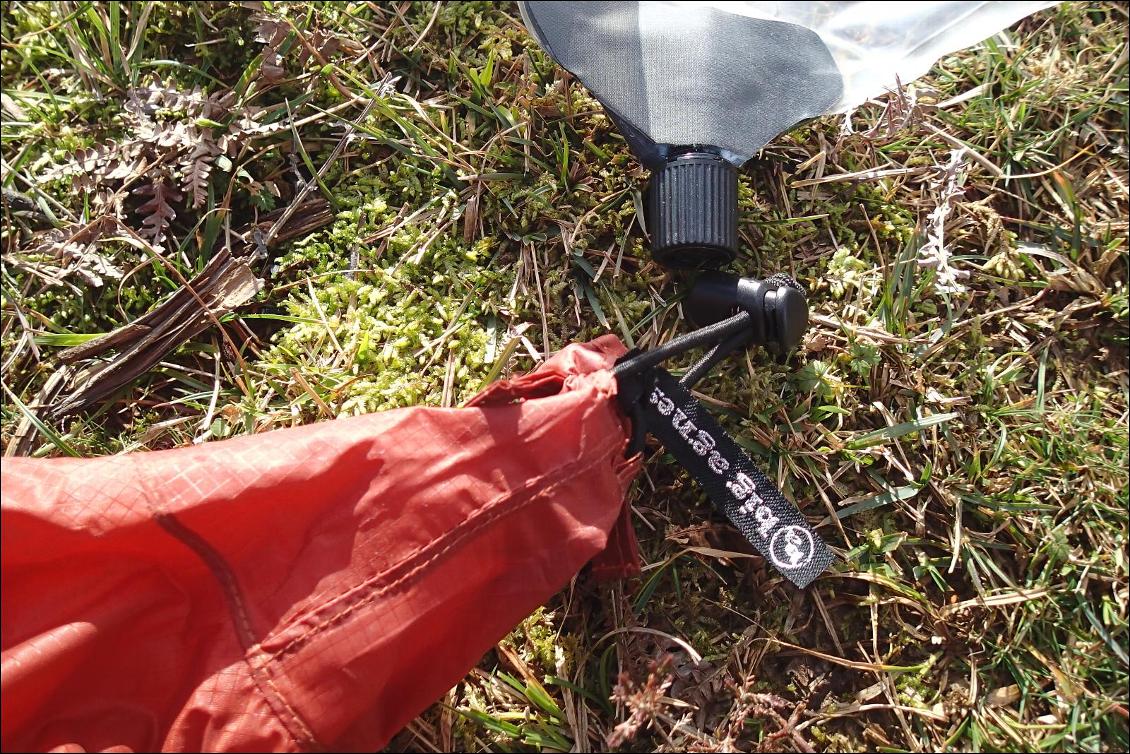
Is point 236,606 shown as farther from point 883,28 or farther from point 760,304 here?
point 883,28

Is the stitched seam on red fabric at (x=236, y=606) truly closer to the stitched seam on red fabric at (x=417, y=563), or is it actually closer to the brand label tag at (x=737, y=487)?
the stitched seam on red fabric at (x=417, y=563)

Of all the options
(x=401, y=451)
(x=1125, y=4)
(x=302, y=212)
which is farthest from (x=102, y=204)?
(x=1125, y=4)

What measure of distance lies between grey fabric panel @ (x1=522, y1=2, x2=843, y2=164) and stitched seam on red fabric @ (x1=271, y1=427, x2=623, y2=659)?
0.81 metres

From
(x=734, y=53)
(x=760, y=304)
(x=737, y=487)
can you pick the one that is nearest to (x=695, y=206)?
(x=760, y=304)

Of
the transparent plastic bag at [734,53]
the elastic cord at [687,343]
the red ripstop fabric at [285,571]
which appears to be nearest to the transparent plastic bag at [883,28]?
the transparent plastic bag at [734,53]

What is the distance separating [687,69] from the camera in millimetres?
1884

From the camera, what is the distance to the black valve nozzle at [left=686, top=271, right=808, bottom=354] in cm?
182

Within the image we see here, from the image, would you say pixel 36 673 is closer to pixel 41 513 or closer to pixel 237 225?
pixel 41 513

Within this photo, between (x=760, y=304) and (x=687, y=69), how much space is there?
55cm

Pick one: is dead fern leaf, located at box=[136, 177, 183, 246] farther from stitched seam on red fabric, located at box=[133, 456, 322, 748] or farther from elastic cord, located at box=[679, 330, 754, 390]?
elastic cord, located at box=[679, 330, 754, 390]

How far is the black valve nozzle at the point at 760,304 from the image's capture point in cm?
182

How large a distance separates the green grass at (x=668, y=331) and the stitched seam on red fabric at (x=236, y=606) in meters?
0.42

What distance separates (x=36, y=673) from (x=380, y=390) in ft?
2.70

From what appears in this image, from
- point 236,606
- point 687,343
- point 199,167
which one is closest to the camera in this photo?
point 236,606
